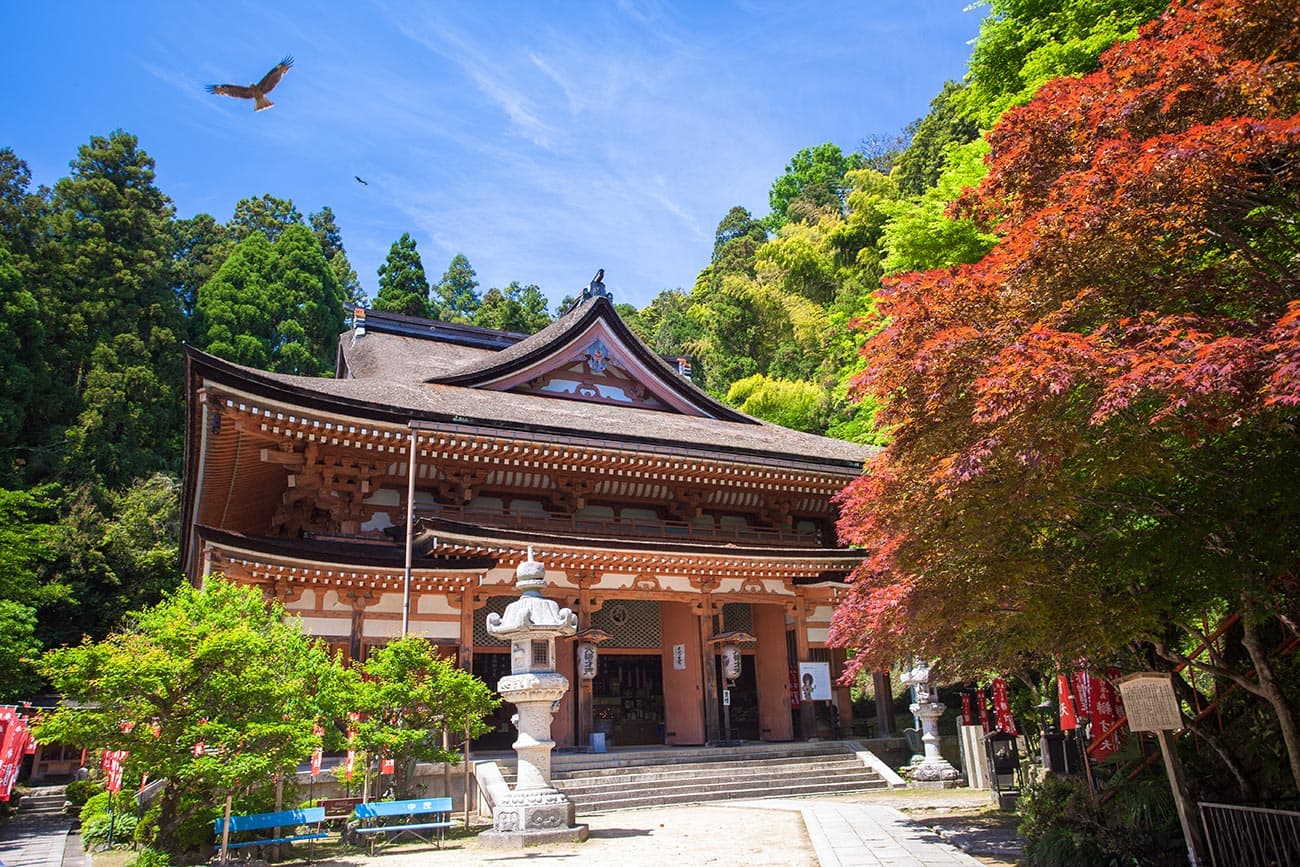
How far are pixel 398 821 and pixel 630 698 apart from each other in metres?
9.81

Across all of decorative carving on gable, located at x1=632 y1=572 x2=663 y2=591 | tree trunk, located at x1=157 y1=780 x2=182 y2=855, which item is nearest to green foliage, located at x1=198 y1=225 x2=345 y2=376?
decorative carving on gable, located at x1=632 y1=572 x2=663 y2=591

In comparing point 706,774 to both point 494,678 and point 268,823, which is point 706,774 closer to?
point 494,678

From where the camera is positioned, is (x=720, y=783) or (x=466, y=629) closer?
(x=720, y=783)

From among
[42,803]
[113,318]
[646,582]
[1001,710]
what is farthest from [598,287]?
[113,318]

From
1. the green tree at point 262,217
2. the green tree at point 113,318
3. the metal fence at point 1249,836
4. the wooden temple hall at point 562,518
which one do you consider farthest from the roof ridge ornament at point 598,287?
the green tree at point 262,217

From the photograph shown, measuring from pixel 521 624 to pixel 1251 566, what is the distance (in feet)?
28.1

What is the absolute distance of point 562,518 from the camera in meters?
18.6

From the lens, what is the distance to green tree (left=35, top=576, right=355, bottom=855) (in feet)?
30.4

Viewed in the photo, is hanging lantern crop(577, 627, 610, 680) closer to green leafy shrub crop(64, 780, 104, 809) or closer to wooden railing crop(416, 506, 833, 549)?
wooden railing crop(416, 506, 833, 549)

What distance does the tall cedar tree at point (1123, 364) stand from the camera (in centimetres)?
599

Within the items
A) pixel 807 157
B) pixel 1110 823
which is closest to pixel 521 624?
pixel 1110 823

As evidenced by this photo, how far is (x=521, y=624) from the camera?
39.3 feet

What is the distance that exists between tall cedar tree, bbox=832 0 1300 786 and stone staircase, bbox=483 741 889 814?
24.6 ft

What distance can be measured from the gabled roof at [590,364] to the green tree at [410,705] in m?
9.93
